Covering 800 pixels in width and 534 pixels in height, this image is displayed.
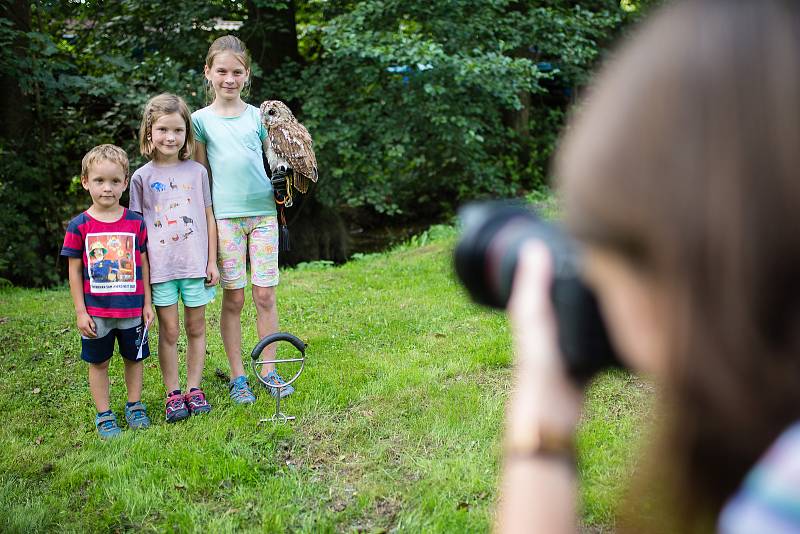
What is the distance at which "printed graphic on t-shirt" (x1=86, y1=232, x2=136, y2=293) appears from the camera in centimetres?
378

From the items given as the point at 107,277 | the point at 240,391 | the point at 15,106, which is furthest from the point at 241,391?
the point at 15,106

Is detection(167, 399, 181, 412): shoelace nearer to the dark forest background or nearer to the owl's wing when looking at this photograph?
the owl's wing

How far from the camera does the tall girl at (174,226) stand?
3982 millimetres

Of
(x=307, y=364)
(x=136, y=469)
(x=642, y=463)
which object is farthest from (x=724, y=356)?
(x=307, y=364)

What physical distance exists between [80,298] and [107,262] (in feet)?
0.73

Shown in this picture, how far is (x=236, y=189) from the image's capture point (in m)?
4.22

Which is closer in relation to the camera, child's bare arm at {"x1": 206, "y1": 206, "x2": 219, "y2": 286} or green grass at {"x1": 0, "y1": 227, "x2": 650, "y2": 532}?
green grass at {"x1": 0, "y1": 227, "x2": 650, "y2": 532}

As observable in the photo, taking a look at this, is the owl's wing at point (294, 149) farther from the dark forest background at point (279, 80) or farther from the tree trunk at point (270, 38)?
the tree trunk at point (270, 38)

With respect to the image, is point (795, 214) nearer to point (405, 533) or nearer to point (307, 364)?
point (405, 533)

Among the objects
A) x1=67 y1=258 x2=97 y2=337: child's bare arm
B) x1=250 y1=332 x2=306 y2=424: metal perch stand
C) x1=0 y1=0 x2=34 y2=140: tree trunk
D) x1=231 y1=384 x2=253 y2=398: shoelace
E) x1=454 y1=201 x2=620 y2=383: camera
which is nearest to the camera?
x1=454 y1=201 x2=620 y2=383: camera

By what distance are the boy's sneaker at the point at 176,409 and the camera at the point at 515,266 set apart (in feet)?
10.6

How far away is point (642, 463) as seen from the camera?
93 cm

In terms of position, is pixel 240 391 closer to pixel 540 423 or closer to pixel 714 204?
pixel 540 423

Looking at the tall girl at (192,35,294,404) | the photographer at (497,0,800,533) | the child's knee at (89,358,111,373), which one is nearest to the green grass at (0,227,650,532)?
the child's knee at (89,358,111,373)
